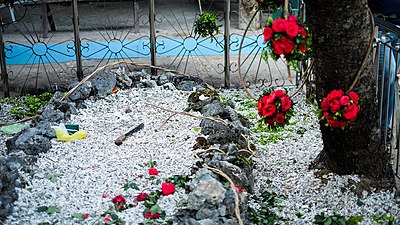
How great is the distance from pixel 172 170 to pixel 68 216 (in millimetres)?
850

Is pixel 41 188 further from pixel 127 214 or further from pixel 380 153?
pixel 380 153

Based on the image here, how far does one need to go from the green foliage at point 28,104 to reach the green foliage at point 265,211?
2603mm

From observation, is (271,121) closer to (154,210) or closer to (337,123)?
(337,123)

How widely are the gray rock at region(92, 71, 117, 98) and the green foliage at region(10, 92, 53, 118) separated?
0.63 meters

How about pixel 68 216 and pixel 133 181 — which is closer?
pixel 68 216

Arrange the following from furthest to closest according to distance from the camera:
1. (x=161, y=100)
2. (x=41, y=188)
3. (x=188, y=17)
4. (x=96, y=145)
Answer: (x=188, y=17), (x=161, y=100), (x=96, y=145), (x=41, y=188)

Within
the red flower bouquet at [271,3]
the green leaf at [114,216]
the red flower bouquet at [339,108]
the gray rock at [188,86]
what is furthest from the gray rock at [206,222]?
the gray rock at [188,86]

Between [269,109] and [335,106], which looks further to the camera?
[269,109]

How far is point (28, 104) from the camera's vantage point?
19.0 ft

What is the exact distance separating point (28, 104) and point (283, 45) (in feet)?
11.2

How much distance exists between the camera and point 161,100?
17.7ft

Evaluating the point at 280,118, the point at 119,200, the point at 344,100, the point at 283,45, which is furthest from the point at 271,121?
the point at 119,200

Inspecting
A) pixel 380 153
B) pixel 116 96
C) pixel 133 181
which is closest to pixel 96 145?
pixel 133 181

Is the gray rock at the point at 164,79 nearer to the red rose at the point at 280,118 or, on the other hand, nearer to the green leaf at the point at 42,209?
the red rose at the point at 280,118
